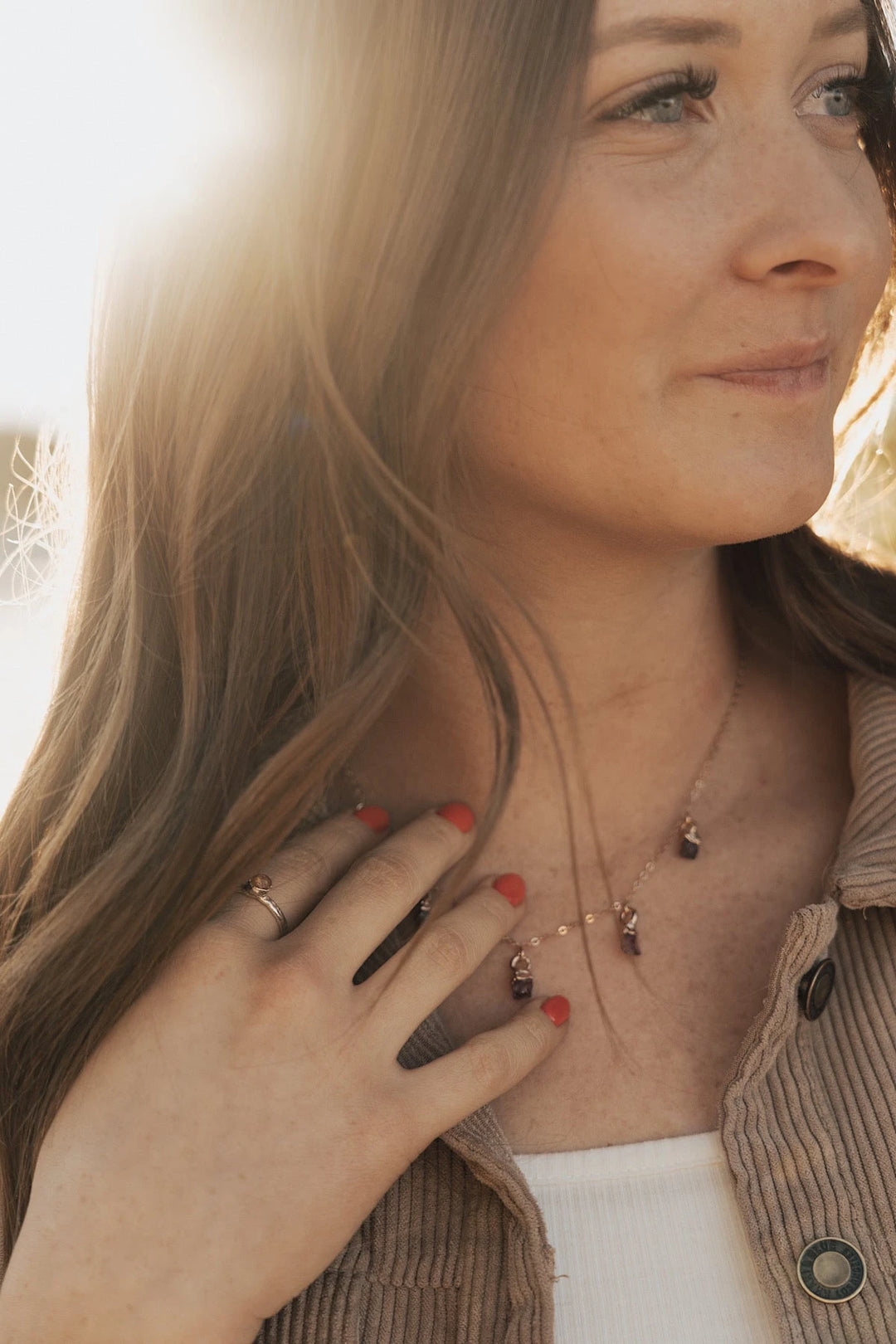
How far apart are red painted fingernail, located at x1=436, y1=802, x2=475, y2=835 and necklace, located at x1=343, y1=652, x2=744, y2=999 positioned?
10cm

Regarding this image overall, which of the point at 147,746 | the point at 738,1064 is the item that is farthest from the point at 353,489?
the point at 738,1064

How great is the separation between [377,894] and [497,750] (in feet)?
0.73

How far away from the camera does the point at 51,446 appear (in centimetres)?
216

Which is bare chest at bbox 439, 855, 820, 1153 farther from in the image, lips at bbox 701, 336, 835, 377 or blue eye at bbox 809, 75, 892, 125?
blue eye at bbox 809, 75, 892, 125

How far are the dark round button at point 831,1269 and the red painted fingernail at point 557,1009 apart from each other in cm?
39

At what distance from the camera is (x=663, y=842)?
1890mm

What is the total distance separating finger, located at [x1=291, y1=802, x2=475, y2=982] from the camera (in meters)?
1.56

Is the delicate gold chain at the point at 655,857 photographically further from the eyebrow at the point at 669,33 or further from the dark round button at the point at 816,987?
the eyebrow at the point at 669,33

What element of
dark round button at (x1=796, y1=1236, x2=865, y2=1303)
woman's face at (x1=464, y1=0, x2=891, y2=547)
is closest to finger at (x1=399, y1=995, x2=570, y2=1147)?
dark round button at (x1=796, y1=1236, x2=865, y2=1303)

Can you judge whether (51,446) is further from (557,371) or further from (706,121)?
(706,121)

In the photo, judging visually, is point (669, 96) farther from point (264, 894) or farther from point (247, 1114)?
point (247, 1114)

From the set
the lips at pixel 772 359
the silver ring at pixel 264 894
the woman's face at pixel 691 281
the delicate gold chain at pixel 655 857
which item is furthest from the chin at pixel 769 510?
the silver ring at pixel 264 894

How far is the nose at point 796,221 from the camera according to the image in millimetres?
1503

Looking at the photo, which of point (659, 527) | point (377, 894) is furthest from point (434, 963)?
point (659, 527)
